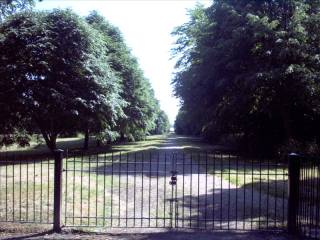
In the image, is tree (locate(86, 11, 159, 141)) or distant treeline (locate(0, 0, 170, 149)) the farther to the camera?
tree (locate(86, 11, 159, 141))

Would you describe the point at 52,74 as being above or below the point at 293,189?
above

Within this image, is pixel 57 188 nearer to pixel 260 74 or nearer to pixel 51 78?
pixel 260 74

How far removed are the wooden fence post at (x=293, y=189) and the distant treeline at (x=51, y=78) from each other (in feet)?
67.0

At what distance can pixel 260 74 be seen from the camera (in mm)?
25469

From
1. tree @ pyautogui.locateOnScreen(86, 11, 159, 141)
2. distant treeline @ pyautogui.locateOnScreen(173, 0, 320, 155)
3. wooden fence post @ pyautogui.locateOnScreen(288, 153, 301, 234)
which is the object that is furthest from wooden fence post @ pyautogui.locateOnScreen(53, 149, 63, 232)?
tree @ pyautogui.locateOnScreen(86, 11, 159, 141)

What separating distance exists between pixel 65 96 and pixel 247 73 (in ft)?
38.0

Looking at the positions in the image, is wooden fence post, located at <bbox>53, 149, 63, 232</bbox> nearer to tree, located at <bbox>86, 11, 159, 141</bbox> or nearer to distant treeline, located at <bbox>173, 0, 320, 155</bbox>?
distant treeline, located at <bbox>173, 0, 320, 155</bbox>

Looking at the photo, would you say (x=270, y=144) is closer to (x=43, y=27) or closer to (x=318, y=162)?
(x=43, y=27)

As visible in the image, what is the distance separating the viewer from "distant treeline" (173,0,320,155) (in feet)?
86.6

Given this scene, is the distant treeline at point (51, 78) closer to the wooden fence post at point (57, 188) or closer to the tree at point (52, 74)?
the tree at point (52, 74)

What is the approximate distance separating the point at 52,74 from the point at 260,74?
13.1 m

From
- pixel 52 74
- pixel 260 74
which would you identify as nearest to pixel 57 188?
pixel 260 74

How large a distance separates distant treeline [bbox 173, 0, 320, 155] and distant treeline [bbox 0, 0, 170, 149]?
690 cm

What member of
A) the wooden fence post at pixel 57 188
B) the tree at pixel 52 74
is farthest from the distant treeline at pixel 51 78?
the wooden fence post at pixel 57 188
